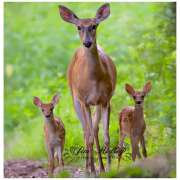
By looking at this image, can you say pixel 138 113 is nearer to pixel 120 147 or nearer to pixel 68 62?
pixel 120 147

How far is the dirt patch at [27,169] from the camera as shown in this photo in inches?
491

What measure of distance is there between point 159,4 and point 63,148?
174 inches

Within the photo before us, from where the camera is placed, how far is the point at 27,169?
13102 millimetres

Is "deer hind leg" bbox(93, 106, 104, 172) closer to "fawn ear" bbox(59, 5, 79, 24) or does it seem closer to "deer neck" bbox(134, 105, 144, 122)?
"deer neck" bbox(134, 105, 144, 122)

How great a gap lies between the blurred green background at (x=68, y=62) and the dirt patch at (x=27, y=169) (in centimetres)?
35

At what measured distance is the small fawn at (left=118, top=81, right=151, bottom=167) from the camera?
39.0 feet

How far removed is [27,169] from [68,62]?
6.79 metres

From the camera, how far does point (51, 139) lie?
40.0 feet

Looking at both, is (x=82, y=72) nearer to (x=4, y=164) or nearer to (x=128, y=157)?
(x=128, y=157)

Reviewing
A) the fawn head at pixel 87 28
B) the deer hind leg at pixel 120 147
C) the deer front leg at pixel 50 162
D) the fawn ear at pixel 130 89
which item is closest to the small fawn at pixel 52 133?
the deer front leg at pixel 50 162

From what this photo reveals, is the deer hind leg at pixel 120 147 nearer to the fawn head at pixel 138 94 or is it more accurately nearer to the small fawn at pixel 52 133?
the fawn head at pixel 138 94

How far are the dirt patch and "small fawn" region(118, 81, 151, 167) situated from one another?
0.72 meters

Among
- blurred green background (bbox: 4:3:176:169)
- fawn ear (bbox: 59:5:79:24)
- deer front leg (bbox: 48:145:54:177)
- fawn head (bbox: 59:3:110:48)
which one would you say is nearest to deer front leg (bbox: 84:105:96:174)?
deer front leg (bbox: 48:145:54:177)

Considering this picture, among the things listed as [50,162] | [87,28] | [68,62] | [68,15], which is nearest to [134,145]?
[50,162]
